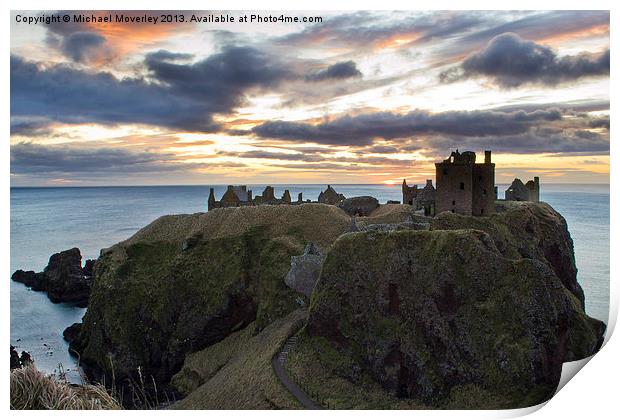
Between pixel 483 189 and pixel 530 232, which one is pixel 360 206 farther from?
pixel 530 232

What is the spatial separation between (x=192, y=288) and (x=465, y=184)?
800 inches

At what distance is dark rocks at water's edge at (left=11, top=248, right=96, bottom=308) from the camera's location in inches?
1730

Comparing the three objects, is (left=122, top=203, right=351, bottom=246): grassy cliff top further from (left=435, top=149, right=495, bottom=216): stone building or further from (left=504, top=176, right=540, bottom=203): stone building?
(left=504, top=176, right=540, bottom=203): stone building

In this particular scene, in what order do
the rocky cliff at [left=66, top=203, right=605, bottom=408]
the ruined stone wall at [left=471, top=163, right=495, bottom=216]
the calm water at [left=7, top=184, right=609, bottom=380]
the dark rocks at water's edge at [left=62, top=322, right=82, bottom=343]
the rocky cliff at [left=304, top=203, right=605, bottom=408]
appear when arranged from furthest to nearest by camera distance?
the dark rocks at water's edge at [left=62, top=322, right=82, bottom=343] → the ruined stone wall at [left=471, top=163, right=495, bottom=216] → the calm water at [left=7, top=184, right=609, bottom=380] → the rocky cliff at [left=66, top=203, right=605, bottom=408] → the rocky cliff at [left=304, top=203, right=605, bottom=408]

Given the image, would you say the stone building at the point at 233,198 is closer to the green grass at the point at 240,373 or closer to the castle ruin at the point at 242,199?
the castle ruin at the point at 242,199

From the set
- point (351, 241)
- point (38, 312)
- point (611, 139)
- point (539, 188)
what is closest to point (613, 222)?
point (611, 139)

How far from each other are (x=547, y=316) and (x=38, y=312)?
38.4m

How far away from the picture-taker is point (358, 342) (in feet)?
72.4

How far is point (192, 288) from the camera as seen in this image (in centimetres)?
3478

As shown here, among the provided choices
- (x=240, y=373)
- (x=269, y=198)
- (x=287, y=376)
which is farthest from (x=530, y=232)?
(x=269, y=198)

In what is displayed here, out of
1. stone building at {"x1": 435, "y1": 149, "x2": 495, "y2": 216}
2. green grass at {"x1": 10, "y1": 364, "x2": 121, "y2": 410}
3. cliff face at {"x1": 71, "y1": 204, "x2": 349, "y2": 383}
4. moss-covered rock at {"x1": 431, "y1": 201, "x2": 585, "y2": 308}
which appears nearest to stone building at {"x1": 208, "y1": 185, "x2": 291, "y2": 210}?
cliff face at {"x1": 71, "y1": 204, "x2": 349, "y2": 383}

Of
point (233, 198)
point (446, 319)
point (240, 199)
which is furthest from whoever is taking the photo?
point (240, 199)

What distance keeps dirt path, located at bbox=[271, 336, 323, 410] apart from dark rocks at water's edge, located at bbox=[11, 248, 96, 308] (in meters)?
26.3
